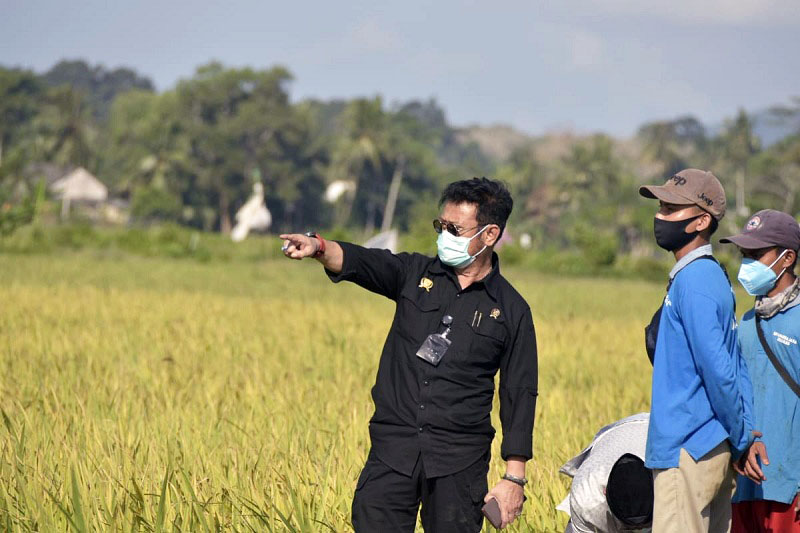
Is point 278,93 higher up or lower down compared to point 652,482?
higher up

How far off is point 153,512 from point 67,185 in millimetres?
61195

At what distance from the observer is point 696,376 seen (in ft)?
10.6

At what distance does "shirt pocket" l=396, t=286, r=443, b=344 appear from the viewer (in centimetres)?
336

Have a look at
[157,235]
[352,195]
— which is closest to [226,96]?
[352,195]

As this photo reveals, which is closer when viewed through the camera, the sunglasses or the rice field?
the sunglasses

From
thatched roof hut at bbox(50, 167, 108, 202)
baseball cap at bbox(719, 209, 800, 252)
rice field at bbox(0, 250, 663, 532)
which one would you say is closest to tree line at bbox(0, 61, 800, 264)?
thatched roof hut at bbox(50, 167, 108, 202)

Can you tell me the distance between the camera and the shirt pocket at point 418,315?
3.36 m

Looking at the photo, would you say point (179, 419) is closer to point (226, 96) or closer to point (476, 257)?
point (476, 257)

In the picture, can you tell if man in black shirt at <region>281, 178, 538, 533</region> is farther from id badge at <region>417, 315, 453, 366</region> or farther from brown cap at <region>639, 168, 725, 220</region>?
brown cap at <region>639, 168, 725, 220</region>

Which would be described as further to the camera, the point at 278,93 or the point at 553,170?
the point at 553,170

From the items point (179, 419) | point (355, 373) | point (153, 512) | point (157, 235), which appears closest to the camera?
point (153, 512)

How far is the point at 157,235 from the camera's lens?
111ft

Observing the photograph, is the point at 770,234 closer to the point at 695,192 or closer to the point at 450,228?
the point at 695,192

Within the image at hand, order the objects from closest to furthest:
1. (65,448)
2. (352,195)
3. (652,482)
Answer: (652,482) → (65,448) → (352,195)
